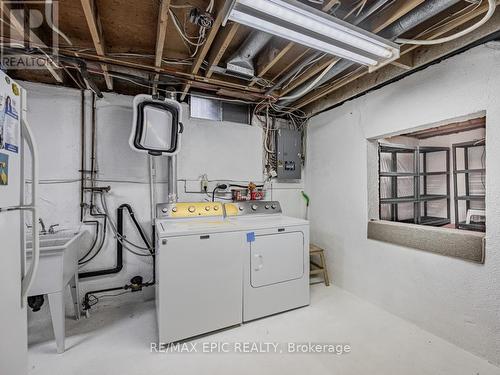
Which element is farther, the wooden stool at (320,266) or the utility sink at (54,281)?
the wooden stool at (320,266)

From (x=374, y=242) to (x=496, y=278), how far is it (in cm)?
101

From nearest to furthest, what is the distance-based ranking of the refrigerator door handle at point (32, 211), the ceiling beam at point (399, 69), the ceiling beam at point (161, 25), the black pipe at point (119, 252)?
the refrigerator door handle at point (32, 211)
the ceiling beam at point (161, 25)
the ceiling beam at point (399, 69)
the black pipe at point (119, 252)

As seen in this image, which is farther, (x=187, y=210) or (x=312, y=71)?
(x=187, y=210)

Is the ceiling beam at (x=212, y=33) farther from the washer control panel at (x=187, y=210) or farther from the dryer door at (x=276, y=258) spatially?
the dryer door at (x=276, y=258)

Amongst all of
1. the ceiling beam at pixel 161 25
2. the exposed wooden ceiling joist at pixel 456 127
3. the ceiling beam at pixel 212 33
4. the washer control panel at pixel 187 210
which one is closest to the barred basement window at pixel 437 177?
the exposed wooden ceiling joist at pixel 456 127

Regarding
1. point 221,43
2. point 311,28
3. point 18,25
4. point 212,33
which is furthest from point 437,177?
point 18,25

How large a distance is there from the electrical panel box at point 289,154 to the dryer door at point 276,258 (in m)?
1.23

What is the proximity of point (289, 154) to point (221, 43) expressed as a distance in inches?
78.8

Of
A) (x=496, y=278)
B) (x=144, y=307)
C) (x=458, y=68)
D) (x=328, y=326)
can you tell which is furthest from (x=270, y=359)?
(x=458, y=68)

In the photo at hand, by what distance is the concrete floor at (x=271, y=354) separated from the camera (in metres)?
1.71

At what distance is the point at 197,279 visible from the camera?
204 cm

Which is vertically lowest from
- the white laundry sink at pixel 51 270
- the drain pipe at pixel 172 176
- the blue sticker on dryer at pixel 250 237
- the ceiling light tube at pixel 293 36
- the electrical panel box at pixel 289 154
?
the white laundry sink at pixel 51 270

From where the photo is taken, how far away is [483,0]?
1498 mm

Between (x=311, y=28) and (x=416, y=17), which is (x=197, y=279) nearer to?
(x=311, y=28)
